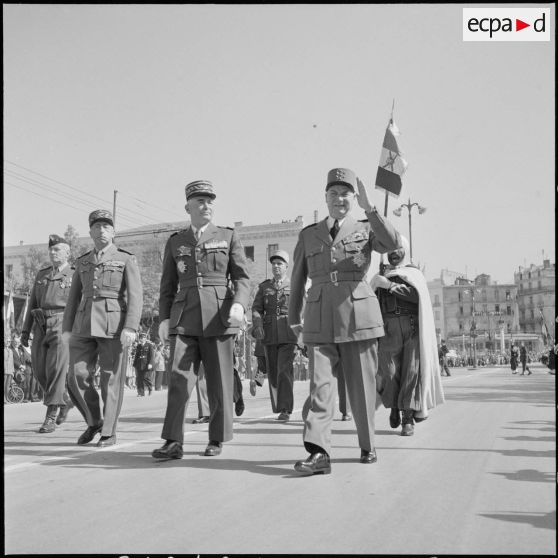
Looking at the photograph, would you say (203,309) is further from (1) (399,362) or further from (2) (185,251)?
(1) (399,362)

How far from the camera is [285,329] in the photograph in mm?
9859

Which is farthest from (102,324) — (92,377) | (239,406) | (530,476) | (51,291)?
(530,476)

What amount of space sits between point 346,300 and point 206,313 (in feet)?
3.86

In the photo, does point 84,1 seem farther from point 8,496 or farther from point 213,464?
point 213,464

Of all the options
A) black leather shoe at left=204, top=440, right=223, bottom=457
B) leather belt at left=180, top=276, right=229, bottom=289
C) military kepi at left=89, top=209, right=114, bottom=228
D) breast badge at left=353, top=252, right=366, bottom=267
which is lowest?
black leather shoe at left=204, top=440, right=223, bottom=457

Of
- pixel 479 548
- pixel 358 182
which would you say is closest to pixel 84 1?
pixel 358 182

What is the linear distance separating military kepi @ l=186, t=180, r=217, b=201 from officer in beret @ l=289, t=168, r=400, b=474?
0.95m

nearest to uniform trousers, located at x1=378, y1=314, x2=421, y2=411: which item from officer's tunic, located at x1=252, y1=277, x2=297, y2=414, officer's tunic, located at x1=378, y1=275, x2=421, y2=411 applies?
officer's tunic, located at x1=378, y1=275, x2=421, y2=411

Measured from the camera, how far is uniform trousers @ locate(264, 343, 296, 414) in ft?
31.5

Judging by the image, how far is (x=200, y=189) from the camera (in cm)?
618

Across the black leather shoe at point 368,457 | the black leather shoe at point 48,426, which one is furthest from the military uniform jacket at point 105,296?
the black leather shoe at point 368,457

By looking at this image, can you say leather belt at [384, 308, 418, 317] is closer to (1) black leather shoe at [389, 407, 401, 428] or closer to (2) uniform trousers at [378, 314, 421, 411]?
(2) uniform trousers at [378, 314, 421, 411]

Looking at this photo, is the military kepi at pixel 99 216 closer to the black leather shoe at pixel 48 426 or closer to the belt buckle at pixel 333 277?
the black leather shoe at pixel 48 426

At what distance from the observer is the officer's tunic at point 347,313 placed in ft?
18.1
